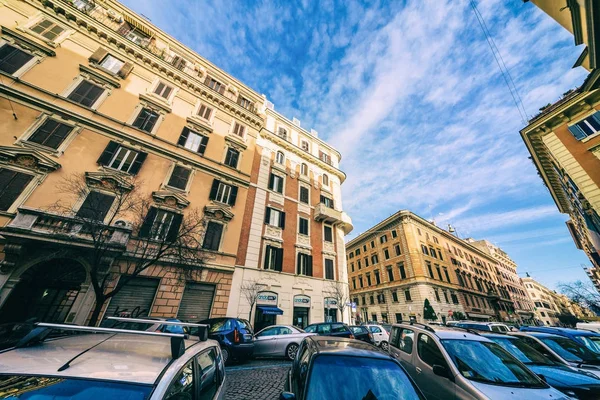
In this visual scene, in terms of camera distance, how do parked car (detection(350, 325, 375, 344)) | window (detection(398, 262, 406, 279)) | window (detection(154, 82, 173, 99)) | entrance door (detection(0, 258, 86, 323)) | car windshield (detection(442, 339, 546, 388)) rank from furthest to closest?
1. window (detection(398, 262, 406, 279))
2. window (detection(154, 82, 173, 99))
3. parked car (detection(350, 325, 375, 344))
4. entrance door (detection(0, 258, 86, 323))
5. car windshield (detection(442, 339, 546, 388))

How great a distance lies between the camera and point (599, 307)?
3666 cm

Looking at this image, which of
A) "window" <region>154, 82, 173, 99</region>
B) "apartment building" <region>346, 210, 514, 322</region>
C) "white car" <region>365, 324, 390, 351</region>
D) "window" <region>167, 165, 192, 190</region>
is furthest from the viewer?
"apartment building" <region>346, 210, 514, 322</region>

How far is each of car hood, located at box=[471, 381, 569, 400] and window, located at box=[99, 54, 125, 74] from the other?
2381 cm

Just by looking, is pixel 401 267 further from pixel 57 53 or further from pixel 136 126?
pixel 57 53

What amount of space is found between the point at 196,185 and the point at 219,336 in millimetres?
10609

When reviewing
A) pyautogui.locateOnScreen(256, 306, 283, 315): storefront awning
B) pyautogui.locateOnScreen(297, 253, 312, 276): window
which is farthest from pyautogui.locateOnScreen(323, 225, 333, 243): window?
pyautogui.locateOnScreen(256, 306, 283, 315): storefront awning

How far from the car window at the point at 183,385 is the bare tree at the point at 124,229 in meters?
7.89

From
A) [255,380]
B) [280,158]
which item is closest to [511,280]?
[280,158]

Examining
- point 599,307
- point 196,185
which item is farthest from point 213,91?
point 599,307

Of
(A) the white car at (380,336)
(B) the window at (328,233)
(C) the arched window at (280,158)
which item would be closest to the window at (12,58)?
(C) the arched window at (280,158)

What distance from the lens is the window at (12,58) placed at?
12.2 meters

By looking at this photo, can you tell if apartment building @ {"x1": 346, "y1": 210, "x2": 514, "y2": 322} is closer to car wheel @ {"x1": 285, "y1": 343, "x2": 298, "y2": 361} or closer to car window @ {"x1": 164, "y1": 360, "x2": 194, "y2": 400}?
car wheel @ {"x1": 285, "y1": 343, "x2": 298, "y2": 361}

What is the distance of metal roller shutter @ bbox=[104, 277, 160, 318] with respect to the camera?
10.6 meters

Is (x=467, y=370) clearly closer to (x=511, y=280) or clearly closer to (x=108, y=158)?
(x=108, y=158)
